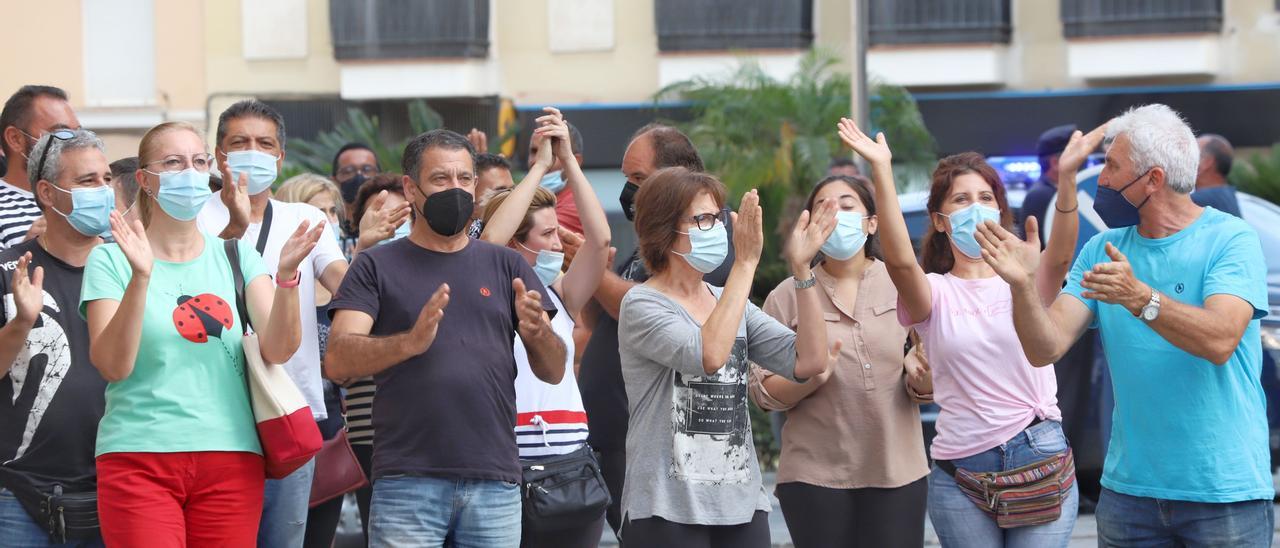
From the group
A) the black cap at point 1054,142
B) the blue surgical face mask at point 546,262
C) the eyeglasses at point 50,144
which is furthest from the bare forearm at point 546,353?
the black cap at point 1054,142

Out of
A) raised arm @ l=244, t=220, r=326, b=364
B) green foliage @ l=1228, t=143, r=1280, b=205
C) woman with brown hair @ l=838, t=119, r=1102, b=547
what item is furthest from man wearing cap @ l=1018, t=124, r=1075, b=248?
green foliage @ l=1228, t=143, r=1280, b=205

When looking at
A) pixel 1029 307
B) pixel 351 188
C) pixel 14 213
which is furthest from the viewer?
pixel 351 188

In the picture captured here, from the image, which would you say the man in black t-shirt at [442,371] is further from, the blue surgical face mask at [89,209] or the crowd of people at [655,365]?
the blue surgical face mask at [89,209]

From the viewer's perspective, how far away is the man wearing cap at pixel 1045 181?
30.2ft

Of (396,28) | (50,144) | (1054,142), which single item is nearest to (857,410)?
(50,144)

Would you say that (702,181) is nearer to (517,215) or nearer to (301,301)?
(517,215)

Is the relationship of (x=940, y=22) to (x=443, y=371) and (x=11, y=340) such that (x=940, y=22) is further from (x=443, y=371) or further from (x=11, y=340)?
(x=11, y=340)

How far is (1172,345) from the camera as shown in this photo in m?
4.77

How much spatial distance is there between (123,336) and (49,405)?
0.59m

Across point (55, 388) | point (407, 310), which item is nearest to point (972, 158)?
point (407, 310)

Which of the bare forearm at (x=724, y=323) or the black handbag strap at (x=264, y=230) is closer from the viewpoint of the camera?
the bare forearm at (x=724, y=323)

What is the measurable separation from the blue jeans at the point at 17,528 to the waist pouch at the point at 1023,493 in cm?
298

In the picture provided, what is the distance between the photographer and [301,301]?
561 cm

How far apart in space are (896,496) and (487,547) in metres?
1.50
